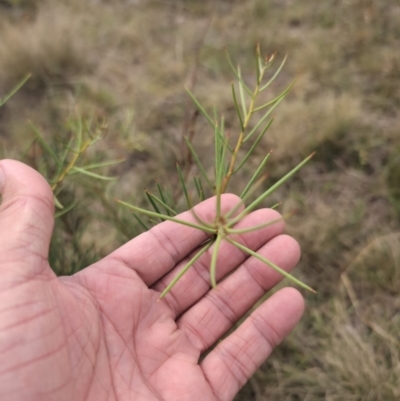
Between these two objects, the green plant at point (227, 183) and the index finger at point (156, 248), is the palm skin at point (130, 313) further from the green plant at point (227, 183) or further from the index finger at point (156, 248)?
the green plant at point (227, 183)

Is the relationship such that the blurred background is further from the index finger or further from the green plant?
the green plant

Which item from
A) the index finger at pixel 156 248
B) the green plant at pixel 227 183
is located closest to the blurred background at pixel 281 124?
the index finger at pixel 156 248

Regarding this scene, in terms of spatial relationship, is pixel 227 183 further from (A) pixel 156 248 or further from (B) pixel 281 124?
(B) pixel 281 124

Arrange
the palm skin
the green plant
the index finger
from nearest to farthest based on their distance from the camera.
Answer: the green plant < the palm skin < the index finger

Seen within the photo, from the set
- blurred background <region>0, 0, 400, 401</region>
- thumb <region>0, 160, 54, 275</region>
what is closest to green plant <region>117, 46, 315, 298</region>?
thumb <region>0, 160, 54, 275</region>

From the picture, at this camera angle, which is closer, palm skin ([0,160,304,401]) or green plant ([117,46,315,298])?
green plant ([117,46,315,298])

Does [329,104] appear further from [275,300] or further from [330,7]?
[275,300]

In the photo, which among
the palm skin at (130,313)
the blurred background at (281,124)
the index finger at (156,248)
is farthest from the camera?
the blurred background at (281,124)
